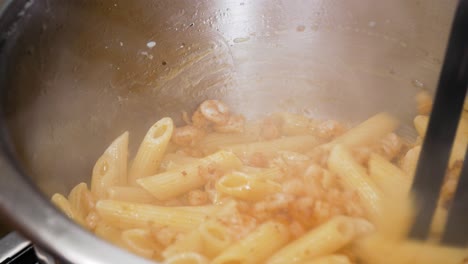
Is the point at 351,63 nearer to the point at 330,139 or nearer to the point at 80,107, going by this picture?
the point at 330,139

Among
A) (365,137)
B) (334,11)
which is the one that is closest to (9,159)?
(365,137)

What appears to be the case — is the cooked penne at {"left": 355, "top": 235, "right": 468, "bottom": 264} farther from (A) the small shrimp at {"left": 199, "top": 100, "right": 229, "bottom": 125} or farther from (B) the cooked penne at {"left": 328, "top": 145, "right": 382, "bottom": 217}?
(A) the small shrimp at {"left": 199, "top": 100, "right": 229, "bottom": 125}

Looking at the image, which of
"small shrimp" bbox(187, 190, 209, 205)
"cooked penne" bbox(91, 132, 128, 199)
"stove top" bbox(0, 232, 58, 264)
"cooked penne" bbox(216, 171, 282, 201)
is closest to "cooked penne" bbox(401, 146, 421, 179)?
"cooked penne" bbox(216, 171, 282, 201)

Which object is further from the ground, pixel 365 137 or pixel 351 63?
pixel 351 63

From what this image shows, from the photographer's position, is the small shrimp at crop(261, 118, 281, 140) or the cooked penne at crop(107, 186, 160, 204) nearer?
the cooked penne at crop(107, 186, 160, 204)

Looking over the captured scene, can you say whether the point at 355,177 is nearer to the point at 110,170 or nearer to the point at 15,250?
the point at 110,170

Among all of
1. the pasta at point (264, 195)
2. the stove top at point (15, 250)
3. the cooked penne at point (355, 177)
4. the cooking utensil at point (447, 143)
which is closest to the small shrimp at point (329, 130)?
the pasta at point (264, 195)
